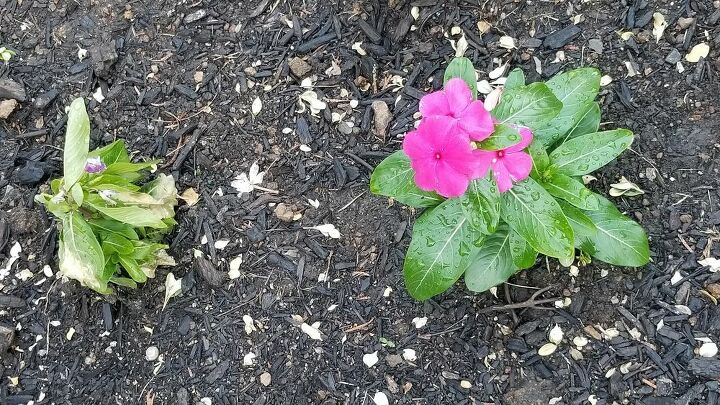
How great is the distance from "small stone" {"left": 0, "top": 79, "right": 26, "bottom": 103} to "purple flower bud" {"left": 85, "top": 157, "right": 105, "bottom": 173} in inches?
44.4

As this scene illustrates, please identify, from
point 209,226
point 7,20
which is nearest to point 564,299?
point 209,226

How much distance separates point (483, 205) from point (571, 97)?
25.4 inches

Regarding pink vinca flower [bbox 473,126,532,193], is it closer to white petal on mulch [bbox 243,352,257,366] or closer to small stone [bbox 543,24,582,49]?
small stone [bbox 543,24,582,49]

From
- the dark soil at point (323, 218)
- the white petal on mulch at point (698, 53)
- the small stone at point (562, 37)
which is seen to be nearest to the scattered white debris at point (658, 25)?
the dark soil at point (323, 218)

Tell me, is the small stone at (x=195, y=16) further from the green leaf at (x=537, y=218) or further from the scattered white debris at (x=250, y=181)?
the green leaf at (x=537, y=218)

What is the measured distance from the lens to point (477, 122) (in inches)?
83.1

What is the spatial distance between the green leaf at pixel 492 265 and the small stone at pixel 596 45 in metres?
1.05

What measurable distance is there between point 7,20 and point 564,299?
10.9 ft

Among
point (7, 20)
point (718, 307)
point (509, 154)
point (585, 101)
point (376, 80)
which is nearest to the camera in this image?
point (509, 154)

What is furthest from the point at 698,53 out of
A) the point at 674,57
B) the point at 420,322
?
the point at 420,322

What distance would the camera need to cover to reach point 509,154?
225cm

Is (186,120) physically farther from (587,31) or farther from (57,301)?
(587,31)

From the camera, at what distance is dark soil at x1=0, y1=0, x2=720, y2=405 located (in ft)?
9.59

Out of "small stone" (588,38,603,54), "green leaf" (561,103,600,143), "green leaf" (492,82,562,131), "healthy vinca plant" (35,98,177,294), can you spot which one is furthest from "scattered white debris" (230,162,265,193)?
"small stone" (588,38,603,54)
